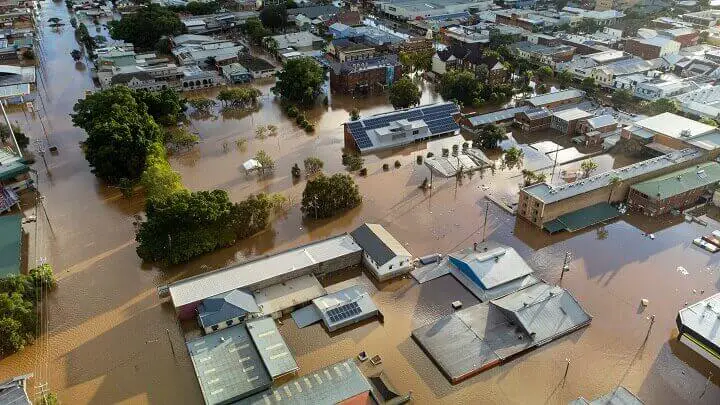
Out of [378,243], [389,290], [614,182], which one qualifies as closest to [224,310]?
Result: [389,290]

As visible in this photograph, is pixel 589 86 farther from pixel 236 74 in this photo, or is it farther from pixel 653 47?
pixel 236 74

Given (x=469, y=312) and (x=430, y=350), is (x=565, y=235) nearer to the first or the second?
(x=469, y=312)

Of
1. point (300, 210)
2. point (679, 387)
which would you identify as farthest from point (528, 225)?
point (300, 210)

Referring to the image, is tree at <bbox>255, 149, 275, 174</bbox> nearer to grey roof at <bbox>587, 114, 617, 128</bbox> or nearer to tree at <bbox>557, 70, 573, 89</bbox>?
grey roof at <bbox>587, 114, 617, 128</bbox>

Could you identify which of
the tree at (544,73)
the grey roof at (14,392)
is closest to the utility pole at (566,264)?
the grey roof at (14,392)

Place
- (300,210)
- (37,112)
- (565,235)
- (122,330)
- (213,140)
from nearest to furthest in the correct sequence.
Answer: (122,330) < (565,235) < (300,210) < (213,140) < (37,112)

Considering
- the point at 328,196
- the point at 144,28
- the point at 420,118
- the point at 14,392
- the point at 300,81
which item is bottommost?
the point at 14,392
